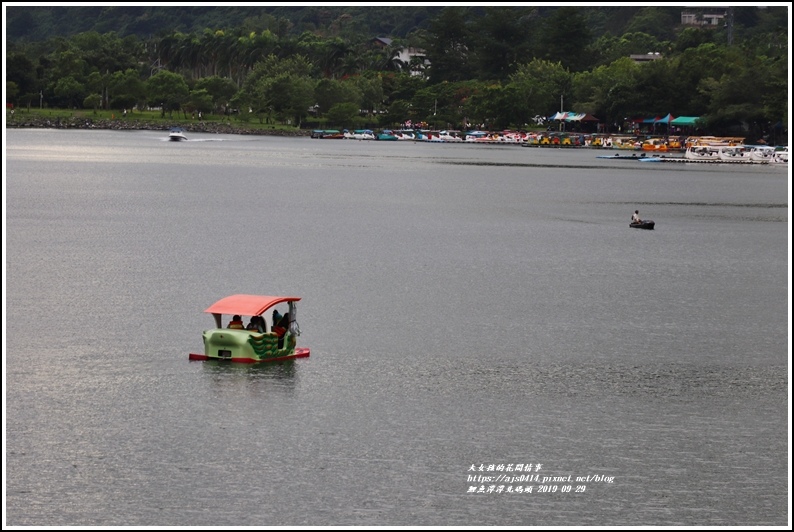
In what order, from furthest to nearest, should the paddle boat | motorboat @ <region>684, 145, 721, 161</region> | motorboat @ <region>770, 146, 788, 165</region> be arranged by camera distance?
motorboat @ <region>684, 145, 721, 161</region>
motorboat @ <region>770, 146, 788, 165</region>
the paddle boat

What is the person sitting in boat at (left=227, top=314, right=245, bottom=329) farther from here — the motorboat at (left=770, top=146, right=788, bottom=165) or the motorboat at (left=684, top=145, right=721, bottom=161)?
the motorboat at (left=770, top=146, right=788, bottom=165)

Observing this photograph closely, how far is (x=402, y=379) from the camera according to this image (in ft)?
131

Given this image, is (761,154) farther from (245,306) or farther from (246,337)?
(246,337)

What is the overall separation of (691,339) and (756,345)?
2270 mm

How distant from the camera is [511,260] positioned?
71.6 meters

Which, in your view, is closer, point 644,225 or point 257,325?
point 257,325

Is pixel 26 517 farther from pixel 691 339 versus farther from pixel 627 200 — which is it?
pixel 627 200

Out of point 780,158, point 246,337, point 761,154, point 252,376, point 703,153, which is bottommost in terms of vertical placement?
point 780,158

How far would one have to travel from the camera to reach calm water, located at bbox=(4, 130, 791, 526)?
29.6 metres

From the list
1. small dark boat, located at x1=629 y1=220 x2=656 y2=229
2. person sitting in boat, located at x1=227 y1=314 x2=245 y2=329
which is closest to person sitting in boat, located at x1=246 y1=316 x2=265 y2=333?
person sitting in boat, located at x1=227 y1=314 x2=245 y2=329

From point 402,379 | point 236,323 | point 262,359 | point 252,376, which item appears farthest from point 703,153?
point 252,376

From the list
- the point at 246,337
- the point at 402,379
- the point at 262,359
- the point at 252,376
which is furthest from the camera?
the point at 262,359

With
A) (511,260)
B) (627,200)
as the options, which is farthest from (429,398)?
(627,200)

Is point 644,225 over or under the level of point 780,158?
over
